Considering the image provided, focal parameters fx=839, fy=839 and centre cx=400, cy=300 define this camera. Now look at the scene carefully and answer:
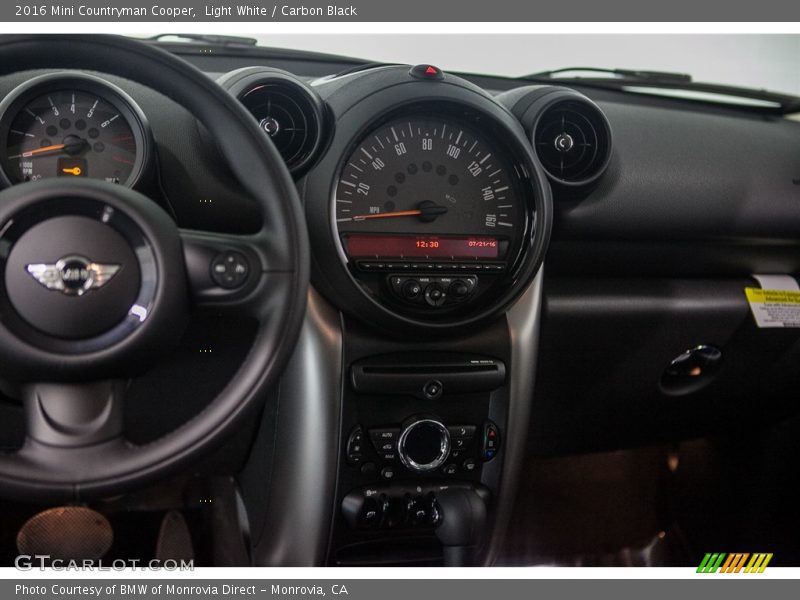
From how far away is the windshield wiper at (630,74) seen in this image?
2.08m

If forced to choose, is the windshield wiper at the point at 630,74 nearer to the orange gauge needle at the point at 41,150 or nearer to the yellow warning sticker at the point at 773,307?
the yellow warning sticker at the point at 773,307

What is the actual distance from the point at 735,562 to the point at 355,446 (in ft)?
3.70

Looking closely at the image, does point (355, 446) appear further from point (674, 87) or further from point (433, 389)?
point (674, 87)

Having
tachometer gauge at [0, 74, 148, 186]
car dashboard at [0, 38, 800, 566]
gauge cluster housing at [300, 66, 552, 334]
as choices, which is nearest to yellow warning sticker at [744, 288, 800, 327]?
car dashboard at [0, 38, 800, 566]

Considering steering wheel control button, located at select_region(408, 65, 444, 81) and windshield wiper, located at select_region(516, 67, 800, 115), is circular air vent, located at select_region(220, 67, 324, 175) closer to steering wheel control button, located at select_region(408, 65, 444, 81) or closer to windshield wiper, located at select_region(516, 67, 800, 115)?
steering wheel control button, located at select_region(408, 65, 444, 81)

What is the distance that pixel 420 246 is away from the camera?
151cm

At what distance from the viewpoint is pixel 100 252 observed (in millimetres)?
1070

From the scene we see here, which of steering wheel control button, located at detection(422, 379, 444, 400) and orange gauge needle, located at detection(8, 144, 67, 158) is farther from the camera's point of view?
steering wheel control button, located at detection(422, 379, 444, 400)

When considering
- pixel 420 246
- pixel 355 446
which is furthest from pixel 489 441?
pixel 420 246

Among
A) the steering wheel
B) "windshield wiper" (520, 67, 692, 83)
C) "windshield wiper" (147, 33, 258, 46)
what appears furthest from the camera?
"windshield wiper" (520, 67, 692, 83)

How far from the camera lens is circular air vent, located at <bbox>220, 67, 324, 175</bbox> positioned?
4.70ft

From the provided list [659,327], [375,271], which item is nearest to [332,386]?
[375,271]

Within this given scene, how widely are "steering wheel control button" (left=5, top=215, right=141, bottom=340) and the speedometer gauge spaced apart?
46 cm

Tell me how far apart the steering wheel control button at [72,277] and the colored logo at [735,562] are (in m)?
1.48
